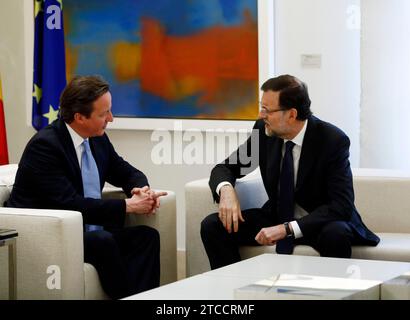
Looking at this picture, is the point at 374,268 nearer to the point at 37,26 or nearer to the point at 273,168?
the point at 273,168

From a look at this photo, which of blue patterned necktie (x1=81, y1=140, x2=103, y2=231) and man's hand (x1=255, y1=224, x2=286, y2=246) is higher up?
blue patterned necktie (x1=81, y1=140, x2=103, y2=231)

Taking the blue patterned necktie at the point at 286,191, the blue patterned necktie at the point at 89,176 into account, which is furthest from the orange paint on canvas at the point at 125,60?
the blue patterned necktie at the point at 286,191

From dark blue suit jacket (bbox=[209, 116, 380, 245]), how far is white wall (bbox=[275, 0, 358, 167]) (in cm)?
134

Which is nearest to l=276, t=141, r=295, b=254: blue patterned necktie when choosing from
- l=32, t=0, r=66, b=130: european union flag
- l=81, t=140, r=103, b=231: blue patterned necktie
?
l=81, t=140, r=103, b=231: blue patterned necktie

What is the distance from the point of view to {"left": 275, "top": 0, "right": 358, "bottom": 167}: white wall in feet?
18.7

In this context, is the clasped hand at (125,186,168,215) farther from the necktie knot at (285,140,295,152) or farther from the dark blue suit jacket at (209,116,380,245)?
the necktie knot at (285,140,295,152)

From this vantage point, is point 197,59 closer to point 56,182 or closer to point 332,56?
point 332,56

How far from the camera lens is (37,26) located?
6.38 metres

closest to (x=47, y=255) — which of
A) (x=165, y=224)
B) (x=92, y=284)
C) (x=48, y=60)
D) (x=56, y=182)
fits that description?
(x=92, y=284)

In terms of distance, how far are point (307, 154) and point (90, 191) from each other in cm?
109

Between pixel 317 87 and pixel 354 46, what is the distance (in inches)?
13.9
